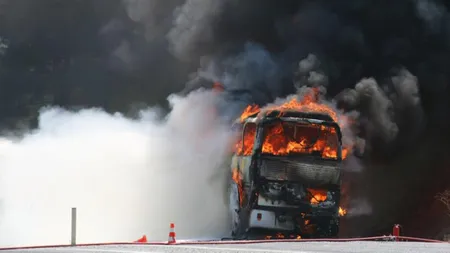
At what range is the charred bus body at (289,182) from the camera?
21.2 meters

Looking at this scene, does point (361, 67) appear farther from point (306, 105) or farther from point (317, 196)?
point (317, 196)

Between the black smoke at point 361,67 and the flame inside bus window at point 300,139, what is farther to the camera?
the black smoke at point 361,67

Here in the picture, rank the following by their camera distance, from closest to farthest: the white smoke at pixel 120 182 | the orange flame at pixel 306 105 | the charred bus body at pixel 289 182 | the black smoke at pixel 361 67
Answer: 1. the charred bus body at pixel 289 182
2. the orange flame at pixel 306 105
3. the white smoke at pixel 120 182
4. the black smoke at pixel 361 67

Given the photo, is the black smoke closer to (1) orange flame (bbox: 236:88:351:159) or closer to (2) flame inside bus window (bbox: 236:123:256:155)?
(2) flame inside bus window (bbox: 236:123:256:155)

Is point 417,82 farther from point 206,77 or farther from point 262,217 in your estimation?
point 262,217

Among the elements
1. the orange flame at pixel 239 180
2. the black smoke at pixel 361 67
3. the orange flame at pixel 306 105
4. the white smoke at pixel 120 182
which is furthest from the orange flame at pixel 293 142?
the black smoke at pixel 361 67

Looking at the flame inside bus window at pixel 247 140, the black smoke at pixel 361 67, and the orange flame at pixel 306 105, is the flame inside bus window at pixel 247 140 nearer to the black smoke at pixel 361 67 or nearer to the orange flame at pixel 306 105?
the orange flame at pixel 306 105

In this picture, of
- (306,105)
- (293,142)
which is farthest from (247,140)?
(306,105)

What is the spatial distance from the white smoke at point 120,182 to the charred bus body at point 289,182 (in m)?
5.80

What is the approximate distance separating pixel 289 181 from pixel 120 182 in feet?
39.4

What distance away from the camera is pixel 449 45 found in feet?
113

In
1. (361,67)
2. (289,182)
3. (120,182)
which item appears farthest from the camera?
(361,67)

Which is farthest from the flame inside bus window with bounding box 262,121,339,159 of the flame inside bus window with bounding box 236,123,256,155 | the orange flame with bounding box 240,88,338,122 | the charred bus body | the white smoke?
the orange flame with bounding box 240,88,338,122

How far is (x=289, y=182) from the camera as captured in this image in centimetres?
Result: 2119
